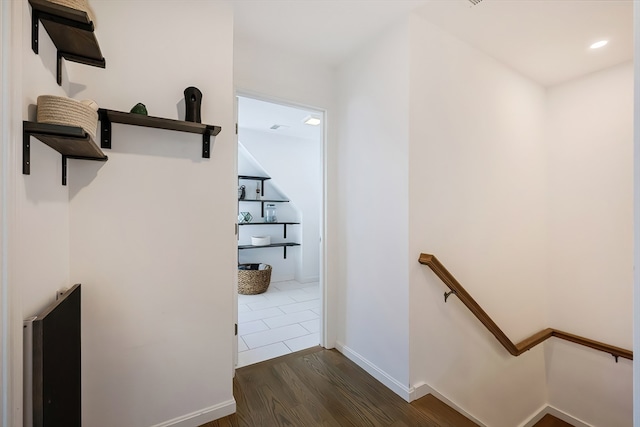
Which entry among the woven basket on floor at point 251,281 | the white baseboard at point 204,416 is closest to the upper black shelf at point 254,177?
the woven basket on floor at point 251,281

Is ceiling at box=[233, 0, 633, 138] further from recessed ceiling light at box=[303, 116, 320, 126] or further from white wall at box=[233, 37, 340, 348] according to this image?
recessed ceiling light at box=[303, 116, 320, 126]

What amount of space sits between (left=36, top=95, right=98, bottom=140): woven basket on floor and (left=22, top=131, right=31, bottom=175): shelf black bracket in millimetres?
84

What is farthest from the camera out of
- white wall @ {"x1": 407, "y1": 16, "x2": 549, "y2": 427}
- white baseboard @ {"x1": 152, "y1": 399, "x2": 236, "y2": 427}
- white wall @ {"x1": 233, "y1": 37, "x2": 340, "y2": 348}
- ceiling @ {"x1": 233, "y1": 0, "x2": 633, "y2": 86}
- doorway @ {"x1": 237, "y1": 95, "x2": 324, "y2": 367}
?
doorway @ {"x1": 237, "y1": 95, "x2": 324, "y2": 367}

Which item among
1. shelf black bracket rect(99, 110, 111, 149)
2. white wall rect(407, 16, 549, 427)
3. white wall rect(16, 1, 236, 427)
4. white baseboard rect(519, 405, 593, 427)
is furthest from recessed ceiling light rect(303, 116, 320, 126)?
white baseboard rect(519, 405, 593, 427)

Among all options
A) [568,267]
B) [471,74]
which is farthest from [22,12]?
[568,267]

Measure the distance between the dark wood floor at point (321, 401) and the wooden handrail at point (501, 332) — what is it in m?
0.72

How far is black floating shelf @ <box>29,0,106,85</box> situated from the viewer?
93 centimetres

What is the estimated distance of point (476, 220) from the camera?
231 cm

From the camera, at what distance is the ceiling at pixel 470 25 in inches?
71.5

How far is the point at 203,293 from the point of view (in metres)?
1.62

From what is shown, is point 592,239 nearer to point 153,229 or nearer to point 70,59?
point 153,229

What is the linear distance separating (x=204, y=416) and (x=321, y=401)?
72cm

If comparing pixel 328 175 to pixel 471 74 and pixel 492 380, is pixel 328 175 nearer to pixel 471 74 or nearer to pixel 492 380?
pixel 471 74

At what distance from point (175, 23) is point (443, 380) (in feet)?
9.61
